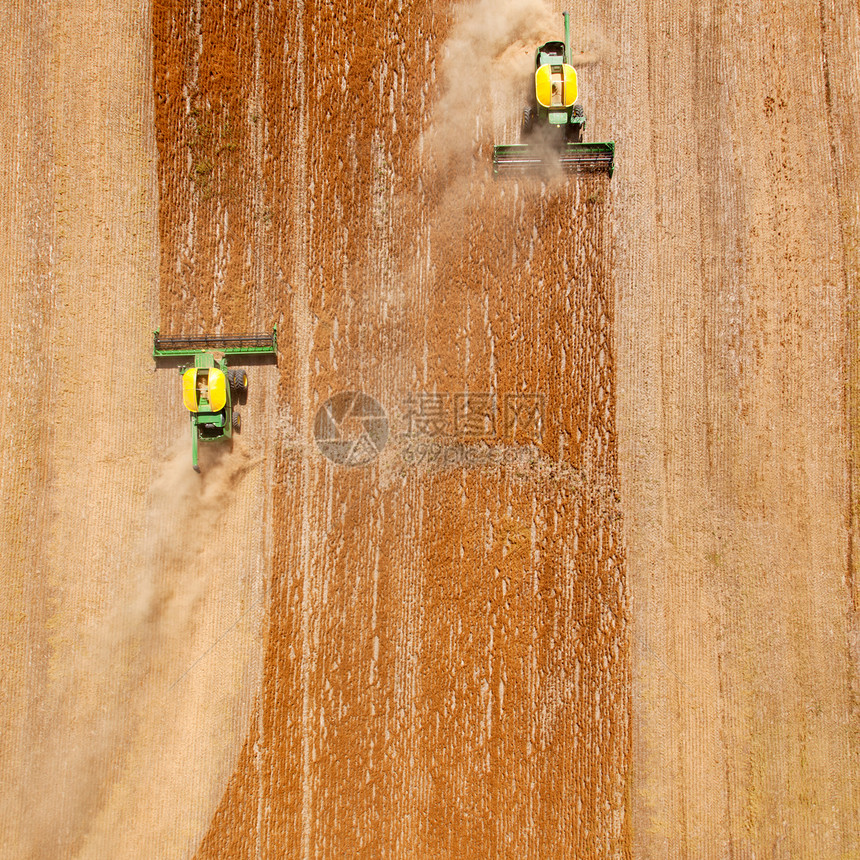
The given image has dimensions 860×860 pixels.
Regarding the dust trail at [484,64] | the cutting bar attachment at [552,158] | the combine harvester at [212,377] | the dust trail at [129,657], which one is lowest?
the dust trail at [129,657]

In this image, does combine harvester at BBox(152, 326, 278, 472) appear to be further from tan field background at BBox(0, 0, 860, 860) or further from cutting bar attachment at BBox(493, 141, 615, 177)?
cutting bar attachment at BBox(493, 141, 615, 177)

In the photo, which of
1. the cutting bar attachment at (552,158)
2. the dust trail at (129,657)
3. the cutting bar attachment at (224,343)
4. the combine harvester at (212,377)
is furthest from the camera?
the cutting bar attachment at (552,158)

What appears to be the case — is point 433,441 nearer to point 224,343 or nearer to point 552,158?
point 224,343

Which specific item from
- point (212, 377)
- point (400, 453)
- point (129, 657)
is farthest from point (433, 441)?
point (129, 657)

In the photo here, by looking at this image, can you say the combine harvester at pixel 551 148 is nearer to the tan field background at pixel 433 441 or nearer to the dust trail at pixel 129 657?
the tan field background at pixel 433 441

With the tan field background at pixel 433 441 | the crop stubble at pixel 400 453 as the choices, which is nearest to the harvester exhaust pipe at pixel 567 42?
the tan field background at pixel 433 441

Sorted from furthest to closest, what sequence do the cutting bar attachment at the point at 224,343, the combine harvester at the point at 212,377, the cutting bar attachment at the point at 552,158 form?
the cutting bar attachment at the point at 552,158, the cutting bar attachment at the point at 224,343, the combine harvester at the point at 212,377
